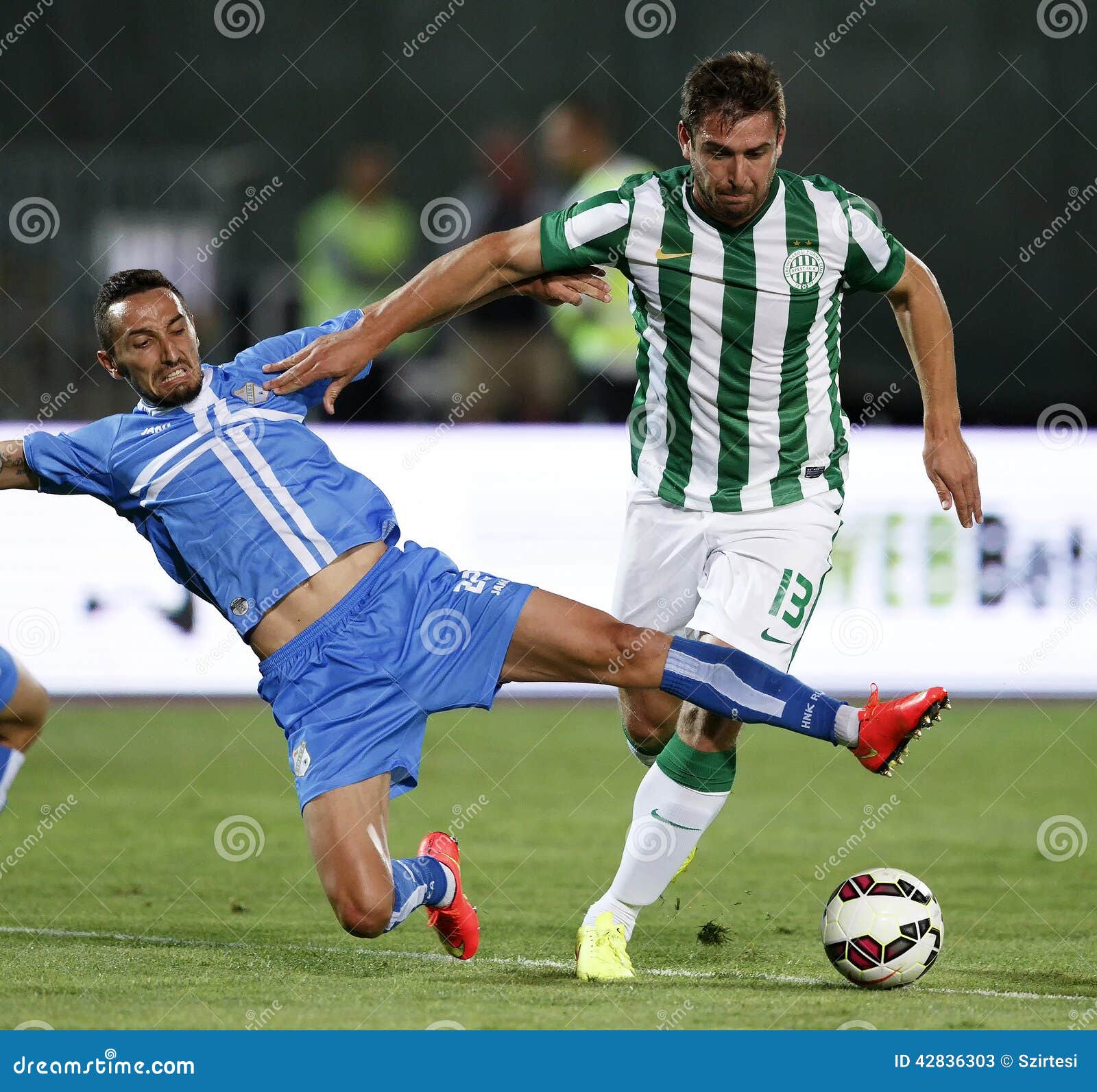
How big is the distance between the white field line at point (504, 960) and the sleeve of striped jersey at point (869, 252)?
6.17 ft

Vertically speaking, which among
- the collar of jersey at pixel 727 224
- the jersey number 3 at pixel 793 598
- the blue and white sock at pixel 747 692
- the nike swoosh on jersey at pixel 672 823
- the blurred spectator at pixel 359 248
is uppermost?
the collar of jersey at pixel 727 224

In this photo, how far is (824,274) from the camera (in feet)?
14.7

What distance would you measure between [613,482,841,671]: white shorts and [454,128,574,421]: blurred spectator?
5.37 metres

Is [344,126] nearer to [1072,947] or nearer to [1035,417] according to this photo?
[1035,417]

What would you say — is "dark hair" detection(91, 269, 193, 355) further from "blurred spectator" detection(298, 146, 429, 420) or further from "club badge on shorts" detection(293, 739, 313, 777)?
"blurred spectator" detection(298, 146, 429, 420)

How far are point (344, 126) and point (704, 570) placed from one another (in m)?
7.84

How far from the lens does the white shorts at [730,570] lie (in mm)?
4383

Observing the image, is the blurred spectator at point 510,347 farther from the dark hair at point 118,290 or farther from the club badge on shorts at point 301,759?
the club badge on shorts at point 301,759

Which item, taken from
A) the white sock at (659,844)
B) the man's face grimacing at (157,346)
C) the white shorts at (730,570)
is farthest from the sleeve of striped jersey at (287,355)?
the white sock at (659,844)

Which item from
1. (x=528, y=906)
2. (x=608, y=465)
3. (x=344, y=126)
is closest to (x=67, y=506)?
(x=608, y=465)

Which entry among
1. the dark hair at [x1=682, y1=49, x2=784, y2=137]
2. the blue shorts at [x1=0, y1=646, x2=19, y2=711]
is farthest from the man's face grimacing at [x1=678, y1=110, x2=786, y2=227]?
the blue shorts at [x1=0, y1=646, x2=19, y2=711]

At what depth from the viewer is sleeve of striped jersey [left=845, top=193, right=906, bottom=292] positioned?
4.50m

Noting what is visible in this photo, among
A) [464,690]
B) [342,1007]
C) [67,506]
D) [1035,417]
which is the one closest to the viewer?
[342,1007]

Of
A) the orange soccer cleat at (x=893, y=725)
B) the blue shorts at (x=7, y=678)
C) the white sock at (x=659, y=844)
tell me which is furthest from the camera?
the blue shorts at (x=7, y=678)
